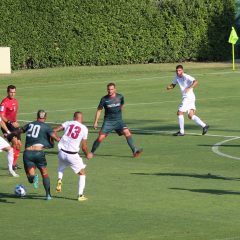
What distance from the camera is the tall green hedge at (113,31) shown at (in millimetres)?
57594

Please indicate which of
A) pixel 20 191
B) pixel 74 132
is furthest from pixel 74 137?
pixel 20 191

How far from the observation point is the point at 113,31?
2378 inches

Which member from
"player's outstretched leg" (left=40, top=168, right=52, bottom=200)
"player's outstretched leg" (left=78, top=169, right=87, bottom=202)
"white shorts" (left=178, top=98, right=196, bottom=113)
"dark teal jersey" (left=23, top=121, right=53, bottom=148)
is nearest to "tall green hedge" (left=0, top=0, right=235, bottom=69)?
"white shorts" (left=178, top=98, right=196, bottom=113)

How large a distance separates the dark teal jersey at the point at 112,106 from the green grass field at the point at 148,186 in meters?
1.09

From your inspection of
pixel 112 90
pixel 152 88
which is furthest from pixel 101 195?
pixel 152 88

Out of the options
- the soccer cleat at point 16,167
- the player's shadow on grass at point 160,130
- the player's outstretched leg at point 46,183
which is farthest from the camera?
the player's shadow on grass at point 160,130

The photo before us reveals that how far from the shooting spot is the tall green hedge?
57594 millimetres

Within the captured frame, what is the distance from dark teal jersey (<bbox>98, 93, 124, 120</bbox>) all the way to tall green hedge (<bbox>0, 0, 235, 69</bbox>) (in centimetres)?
3315

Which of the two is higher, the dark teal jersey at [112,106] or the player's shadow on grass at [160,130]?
the dark teal jersey at [112,106]

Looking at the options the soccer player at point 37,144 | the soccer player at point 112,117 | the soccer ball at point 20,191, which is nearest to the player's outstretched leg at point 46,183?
the soccer player at point 37,144

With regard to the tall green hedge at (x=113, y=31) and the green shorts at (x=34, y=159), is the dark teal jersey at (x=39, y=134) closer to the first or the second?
the green shorts at (x=34, y=159)

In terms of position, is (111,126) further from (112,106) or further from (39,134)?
(39,134)

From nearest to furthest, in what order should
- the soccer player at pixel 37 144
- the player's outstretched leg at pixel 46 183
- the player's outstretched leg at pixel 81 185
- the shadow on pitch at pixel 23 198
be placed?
1. the player's outstretched leg at pixel 81 185
2. the player's outstretched leg at pixel 46 183
3. the soccer player at pixel 37 144
4. the shadow on pitch at pixel 23 198

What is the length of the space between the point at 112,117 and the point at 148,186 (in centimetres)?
527
